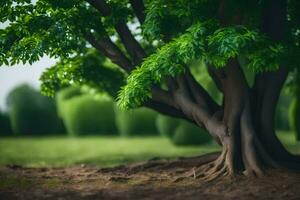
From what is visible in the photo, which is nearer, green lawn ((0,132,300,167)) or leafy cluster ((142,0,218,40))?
leafy cluster ((142,0,218,40))

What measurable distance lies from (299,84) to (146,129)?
13.2m

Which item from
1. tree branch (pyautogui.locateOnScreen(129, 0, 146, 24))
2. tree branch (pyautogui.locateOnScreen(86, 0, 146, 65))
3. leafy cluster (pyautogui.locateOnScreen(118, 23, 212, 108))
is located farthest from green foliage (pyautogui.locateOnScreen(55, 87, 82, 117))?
leafy cluster (pyautogui.locateOnScreen(118, 23, 212, 108))

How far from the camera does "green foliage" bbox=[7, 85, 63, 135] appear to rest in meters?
30.5

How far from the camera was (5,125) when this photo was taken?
31.4 metres

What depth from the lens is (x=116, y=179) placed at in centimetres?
1048

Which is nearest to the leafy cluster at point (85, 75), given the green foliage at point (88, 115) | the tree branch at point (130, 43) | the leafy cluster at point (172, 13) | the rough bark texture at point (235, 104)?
the rough bark texture at point (235, 104)

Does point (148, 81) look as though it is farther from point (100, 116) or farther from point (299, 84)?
point (100, 116)

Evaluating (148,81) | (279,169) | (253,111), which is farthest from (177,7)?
(279,169)

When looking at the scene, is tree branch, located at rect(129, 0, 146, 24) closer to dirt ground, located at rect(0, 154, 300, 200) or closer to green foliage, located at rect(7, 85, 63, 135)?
dirt ground, located at rect(0, 154, 300, 200)

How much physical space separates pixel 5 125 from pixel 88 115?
19.8 ft

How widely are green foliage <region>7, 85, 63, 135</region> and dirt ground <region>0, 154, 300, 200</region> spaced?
19019 millimetres

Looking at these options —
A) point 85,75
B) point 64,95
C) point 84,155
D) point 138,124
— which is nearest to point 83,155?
point 84,155

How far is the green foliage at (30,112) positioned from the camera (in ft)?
100.0

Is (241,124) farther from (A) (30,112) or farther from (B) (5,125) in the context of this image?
(B) (5,125)
